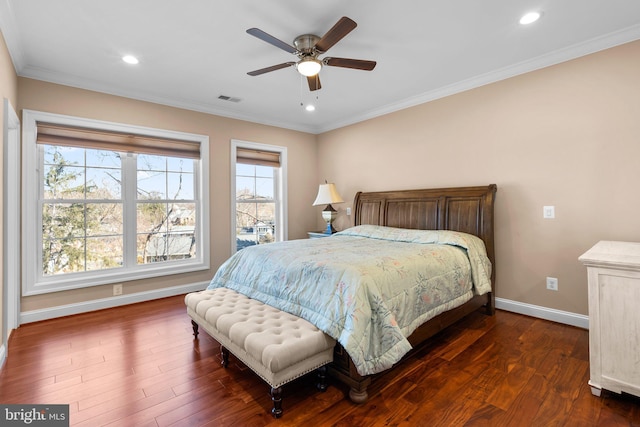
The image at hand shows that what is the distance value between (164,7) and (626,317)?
3.58m

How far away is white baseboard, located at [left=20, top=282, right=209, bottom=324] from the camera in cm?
304

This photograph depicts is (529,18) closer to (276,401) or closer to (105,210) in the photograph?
(276,401)

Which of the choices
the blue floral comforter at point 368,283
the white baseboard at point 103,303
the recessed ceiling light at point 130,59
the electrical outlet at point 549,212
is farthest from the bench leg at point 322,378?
the recessed ceiling light at point 130,59

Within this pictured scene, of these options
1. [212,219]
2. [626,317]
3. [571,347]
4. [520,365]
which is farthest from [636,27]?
[212,219]

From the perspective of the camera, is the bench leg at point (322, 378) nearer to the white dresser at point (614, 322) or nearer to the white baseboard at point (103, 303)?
the white dresser at point (614, 322)

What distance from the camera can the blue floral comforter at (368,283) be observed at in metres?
1.78

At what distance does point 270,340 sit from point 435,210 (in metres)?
2.63

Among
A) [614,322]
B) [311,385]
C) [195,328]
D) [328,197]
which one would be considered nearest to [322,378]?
[311,385]

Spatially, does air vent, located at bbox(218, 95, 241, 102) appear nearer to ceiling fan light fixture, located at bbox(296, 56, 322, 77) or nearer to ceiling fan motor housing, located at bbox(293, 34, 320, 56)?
ceiling fan motor housing, located at bbox(293, 34, 320, 56)

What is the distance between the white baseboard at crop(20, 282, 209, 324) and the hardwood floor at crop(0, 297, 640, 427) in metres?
0.30

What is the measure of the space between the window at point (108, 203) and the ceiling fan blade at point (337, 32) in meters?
2.56

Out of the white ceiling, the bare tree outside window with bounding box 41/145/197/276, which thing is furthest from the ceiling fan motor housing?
the bare tree outside window with bounding box 41/145/197/276

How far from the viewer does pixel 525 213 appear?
3.04m

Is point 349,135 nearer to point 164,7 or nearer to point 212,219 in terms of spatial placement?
point 212,219
